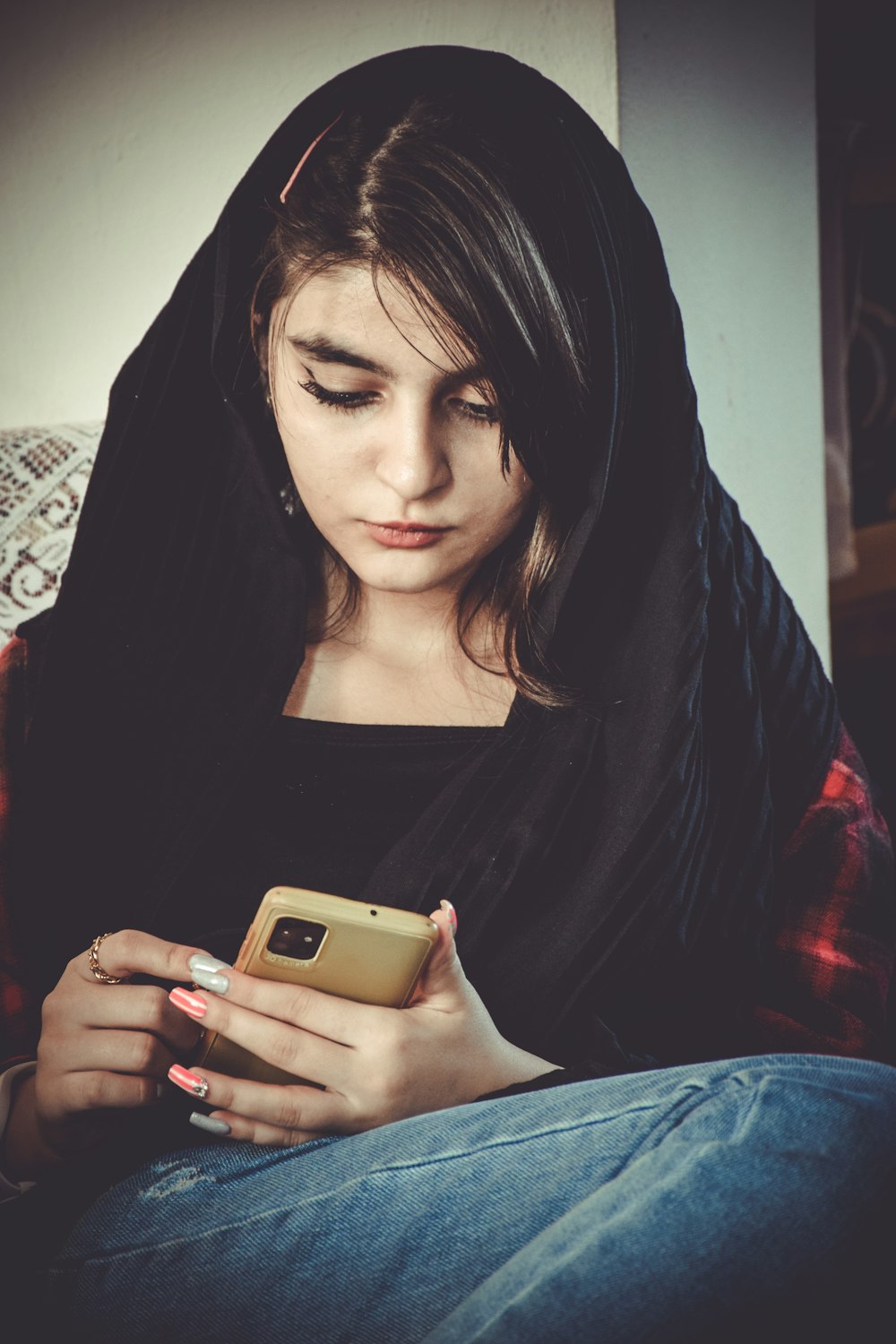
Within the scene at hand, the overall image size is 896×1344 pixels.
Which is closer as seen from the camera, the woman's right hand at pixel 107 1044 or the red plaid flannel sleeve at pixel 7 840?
the woman's right hand at pixel 107 1044

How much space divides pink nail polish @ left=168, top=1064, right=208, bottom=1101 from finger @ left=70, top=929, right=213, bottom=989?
0.20 feet

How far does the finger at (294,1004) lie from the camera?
27.1 inches

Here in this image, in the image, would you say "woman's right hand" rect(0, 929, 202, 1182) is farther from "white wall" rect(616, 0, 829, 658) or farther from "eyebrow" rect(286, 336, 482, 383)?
"white wall" rect(616, 0, 829, 658)

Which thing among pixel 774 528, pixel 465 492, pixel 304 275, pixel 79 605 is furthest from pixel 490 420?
pixel 774 528

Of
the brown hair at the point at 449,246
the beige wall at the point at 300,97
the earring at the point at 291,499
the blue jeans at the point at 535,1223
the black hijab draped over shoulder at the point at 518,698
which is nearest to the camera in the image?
the blue jeans at the point at 535,1223

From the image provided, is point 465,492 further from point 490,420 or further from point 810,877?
point 810,877

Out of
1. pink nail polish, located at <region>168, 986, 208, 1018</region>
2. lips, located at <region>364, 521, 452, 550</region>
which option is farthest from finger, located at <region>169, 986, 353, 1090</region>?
lips, located at <region>364, 521, 452, 550</region>

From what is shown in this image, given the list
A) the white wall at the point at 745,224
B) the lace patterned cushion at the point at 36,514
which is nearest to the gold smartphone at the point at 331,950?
the lace patterned cushion at the point at 36,514

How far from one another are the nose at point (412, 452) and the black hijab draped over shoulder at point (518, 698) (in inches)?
5.3

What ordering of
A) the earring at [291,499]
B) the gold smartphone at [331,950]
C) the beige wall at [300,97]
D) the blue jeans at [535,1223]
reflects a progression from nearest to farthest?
the blue jeans at [535,1223], the gold smartphone at [331,950], the earring at [291,499], the beige wall at [300,97]

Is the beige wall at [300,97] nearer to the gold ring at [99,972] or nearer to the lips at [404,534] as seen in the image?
the lips at [404,534]

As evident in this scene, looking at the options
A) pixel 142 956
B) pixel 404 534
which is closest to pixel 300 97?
pixel 404 534

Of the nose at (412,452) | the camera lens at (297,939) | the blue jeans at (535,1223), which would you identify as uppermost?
the nose at (412,452)

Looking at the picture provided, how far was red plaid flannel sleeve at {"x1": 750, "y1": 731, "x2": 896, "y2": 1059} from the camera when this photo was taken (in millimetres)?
969
